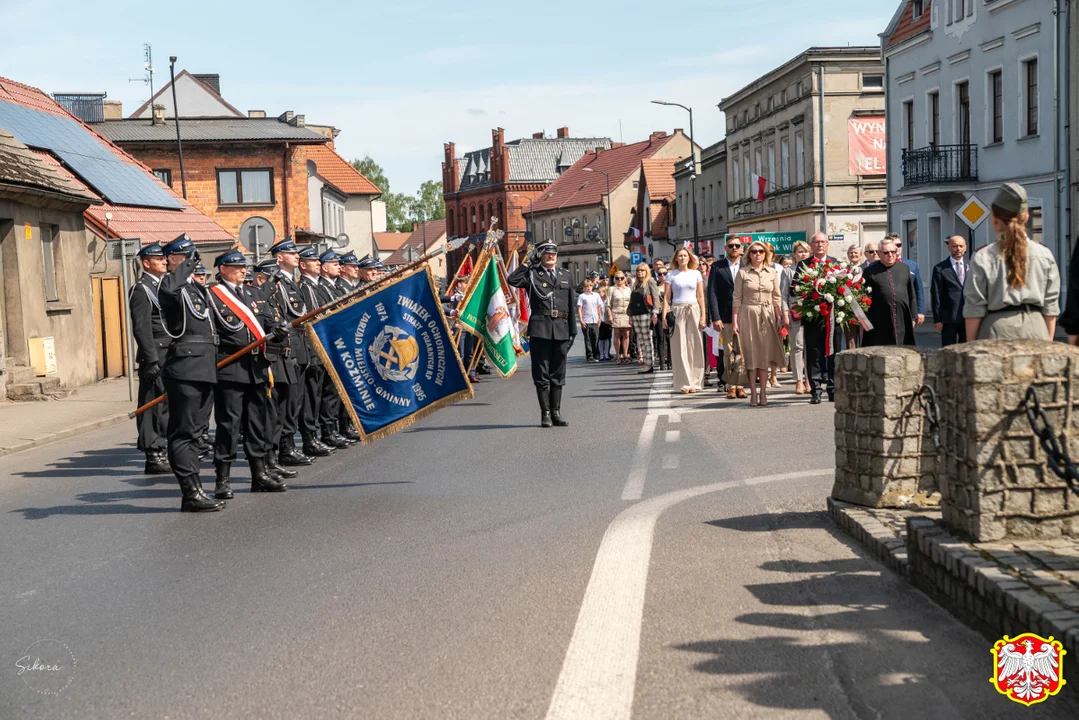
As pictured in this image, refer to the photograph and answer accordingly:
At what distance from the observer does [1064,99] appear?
32.8m

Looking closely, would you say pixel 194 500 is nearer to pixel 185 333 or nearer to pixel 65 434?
pixel 185 333

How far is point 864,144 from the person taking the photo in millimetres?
54719

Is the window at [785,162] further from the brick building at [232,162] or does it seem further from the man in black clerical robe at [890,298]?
the man in black clerical robe at [890,298]

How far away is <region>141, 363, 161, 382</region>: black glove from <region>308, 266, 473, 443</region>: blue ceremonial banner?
5.57ft

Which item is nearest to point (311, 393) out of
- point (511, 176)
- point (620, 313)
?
point (620, 313)

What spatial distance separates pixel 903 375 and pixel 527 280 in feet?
25.5

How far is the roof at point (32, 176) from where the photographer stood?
2316 centimetres

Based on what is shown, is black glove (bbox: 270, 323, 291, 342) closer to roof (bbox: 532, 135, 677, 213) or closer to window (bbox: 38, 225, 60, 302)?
window (bbox: 38, 225, 60, 302)

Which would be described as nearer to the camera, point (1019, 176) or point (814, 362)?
point (814, 362)

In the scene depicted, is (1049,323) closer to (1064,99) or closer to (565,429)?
(565,429)

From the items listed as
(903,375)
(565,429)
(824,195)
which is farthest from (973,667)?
(824,195)

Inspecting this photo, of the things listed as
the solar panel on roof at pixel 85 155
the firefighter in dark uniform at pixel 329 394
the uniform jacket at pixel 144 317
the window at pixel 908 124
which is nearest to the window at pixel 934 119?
the window at pixel 908 124

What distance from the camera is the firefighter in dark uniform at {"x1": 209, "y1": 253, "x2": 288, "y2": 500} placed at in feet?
34.6

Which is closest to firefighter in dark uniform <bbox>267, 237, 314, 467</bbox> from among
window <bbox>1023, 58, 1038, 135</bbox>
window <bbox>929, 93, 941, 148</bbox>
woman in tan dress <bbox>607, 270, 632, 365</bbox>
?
woman in tan dress <bbox>607, 270, 632, 365</bbox>
